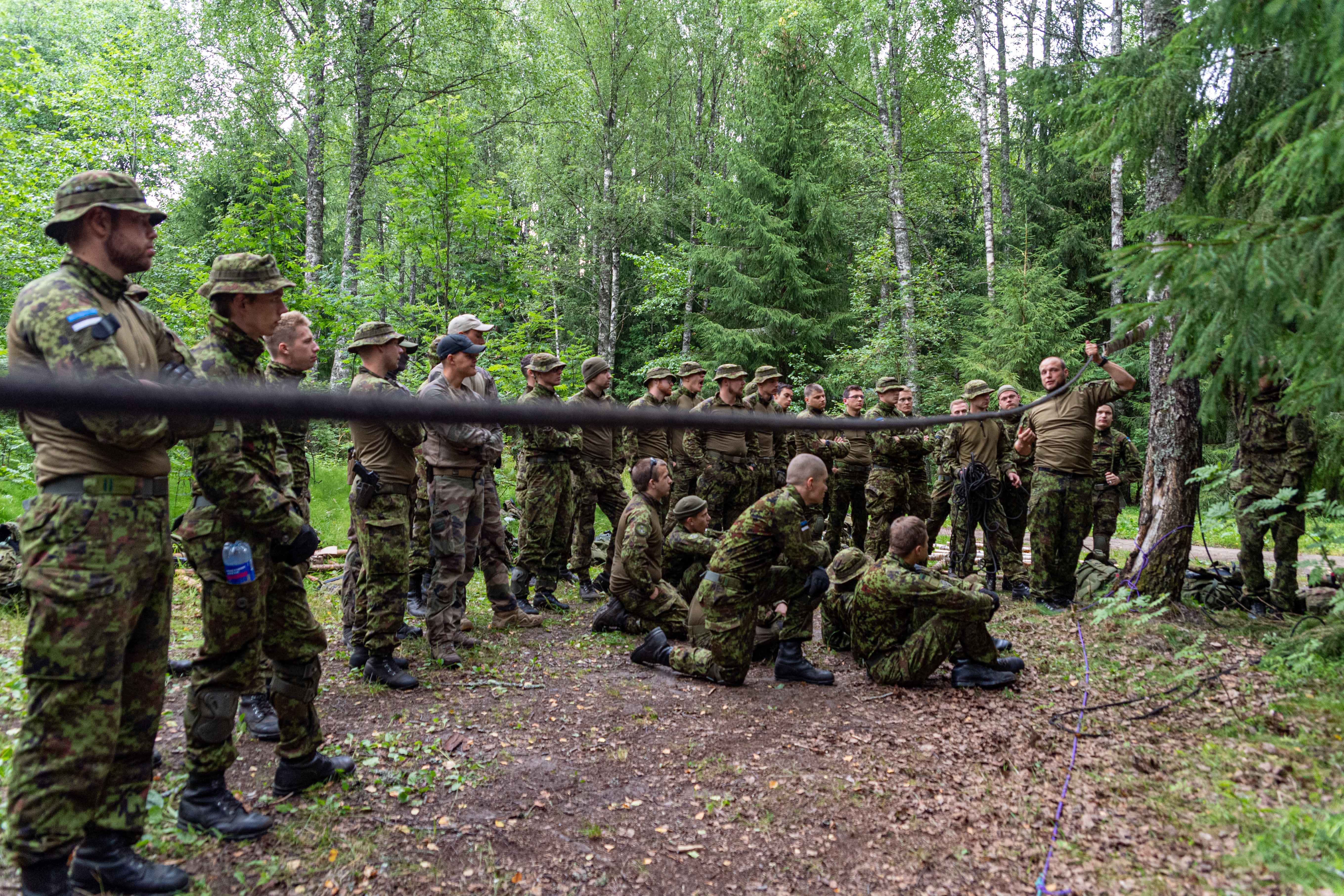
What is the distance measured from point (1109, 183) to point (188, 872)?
19.5 meters

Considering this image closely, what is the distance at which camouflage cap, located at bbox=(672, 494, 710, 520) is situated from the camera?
20.9 ft

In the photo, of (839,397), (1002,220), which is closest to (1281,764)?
(839,397)

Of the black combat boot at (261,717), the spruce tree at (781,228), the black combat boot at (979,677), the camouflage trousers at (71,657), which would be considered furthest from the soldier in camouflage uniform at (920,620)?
the spruce tree at (781,228)

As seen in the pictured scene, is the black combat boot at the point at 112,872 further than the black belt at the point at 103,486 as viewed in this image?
Yes

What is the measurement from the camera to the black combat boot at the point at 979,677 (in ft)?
16.7

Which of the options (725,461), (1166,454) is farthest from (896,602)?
(725,461)

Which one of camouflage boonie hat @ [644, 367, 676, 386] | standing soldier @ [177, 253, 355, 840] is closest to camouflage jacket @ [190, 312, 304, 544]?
standing soldier @ [177, 253, 355, 840]

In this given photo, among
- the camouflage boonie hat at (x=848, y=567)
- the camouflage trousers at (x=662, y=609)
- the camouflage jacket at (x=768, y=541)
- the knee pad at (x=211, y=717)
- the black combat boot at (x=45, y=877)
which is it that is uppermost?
the camouflage jacket at (x=768, y=541)

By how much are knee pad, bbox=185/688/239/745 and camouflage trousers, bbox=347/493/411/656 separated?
5.57ft

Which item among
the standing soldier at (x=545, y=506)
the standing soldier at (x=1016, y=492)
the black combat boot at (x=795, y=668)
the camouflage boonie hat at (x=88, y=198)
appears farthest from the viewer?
the standing soldier at (x=1016, y=492)

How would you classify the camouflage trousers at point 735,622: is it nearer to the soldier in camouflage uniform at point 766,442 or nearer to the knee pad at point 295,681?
the knee pad at point 295,681

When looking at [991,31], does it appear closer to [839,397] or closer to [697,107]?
[697,107]

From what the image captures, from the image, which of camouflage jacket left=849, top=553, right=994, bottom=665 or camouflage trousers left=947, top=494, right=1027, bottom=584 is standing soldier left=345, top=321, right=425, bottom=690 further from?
camouflage trousers left=947, top=494, right=1027, bottom=584

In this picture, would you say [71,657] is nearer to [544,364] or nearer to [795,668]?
[795,668]
